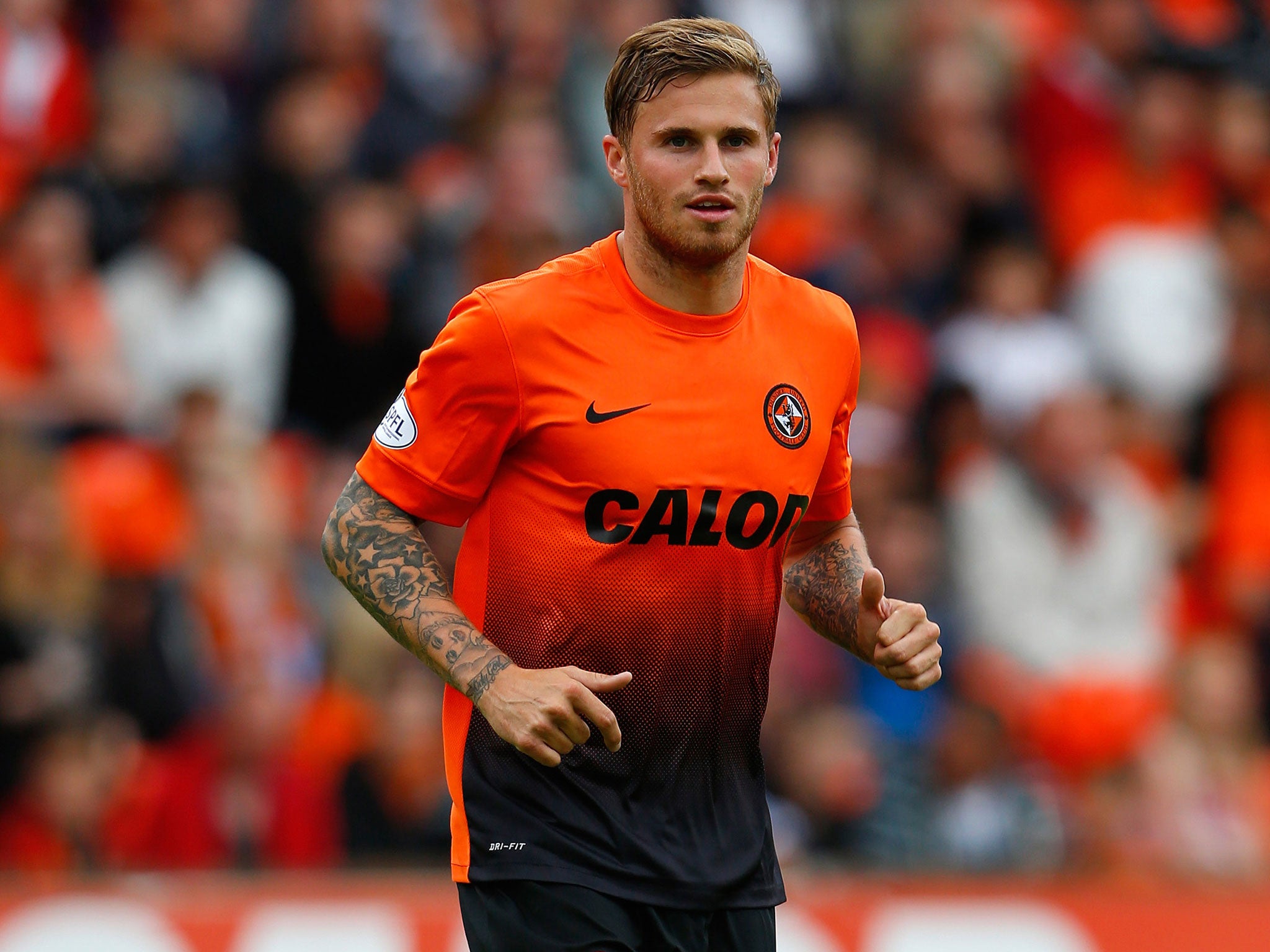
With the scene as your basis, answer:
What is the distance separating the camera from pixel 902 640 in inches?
161

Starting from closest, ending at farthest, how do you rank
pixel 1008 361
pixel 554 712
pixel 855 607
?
1. pixel 554 712
2. pixel 855 607
3. pixel 1008 361

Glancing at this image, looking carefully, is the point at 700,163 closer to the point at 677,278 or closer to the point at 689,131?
the point at 689,131

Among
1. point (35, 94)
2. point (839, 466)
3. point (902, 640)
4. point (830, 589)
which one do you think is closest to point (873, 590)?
point (902, 640)

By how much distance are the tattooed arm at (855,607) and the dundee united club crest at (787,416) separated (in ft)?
1.11

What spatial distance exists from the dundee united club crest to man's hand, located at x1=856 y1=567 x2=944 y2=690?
0.34m

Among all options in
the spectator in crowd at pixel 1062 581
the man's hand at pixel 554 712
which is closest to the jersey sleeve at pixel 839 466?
the man's hand at pixel 554 712

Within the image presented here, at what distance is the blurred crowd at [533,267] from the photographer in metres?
8.06

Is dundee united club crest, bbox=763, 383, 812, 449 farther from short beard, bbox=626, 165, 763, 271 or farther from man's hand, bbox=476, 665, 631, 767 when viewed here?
man's hand, bbox=476, 665, 631, 767

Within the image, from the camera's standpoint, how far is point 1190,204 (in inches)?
429

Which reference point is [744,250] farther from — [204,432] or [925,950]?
[204,432]

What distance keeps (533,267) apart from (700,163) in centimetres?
520

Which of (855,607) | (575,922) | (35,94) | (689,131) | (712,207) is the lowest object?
(575,922)

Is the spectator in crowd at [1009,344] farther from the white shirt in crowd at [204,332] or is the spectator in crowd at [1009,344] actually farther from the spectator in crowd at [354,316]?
the white shirt in crowd at [204,332]

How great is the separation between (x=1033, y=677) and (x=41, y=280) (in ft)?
16.8
